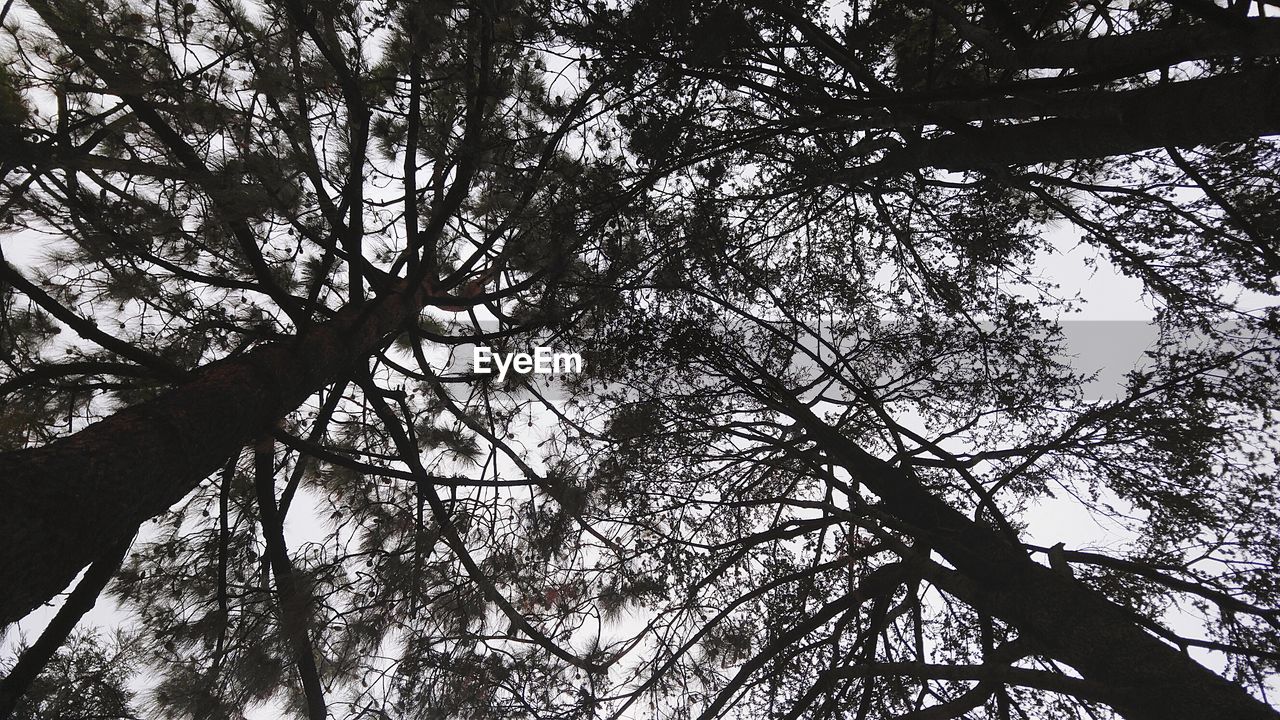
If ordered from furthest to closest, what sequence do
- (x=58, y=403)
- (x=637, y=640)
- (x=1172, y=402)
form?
(x=58, y=403), (x=637, y=640), (x=1172, y=402)

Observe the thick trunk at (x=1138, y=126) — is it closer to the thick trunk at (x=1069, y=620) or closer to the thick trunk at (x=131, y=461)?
the thick trunk at (x=1069, y=620)

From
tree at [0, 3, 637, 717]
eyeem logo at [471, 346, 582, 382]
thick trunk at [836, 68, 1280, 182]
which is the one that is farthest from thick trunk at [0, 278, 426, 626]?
thick trunk at [836, 68, 1280, 182]

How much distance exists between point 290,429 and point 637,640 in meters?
3.20

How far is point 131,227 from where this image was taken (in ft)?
9.95

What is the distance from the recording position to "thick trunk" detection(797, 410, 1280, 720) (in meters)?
2.48

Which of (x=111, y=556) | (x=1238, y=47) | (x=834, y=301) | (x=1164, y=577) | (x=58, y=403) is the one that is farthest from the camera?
(x=834, y=301)

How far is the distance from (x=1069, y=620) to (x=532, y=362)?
12.3 ft

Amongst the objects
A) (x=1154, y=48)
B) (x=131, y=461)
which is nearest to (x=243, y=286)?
(x=131, y=461)

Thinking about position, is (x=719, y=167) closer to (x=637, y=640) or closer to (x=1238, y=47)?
(x=1238, y=47)

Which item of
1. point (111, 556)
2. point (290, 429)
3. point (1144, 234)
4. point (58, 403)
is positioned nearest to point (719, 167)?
point (1144, 234)

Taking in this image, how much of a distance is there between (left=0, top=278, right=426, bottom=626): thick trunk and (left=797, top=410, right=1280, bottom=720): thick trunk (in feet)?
10.8

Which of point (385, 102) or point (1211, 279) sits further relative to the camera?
point (385, 102)

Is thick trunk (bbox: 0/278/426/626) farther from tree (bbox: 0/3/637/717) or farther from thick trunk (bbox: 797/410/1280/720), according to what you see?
thick trunk (bbox: 797/410/1280/720)

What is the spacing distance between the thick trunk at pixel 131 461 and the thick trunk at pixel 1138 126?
340cm
